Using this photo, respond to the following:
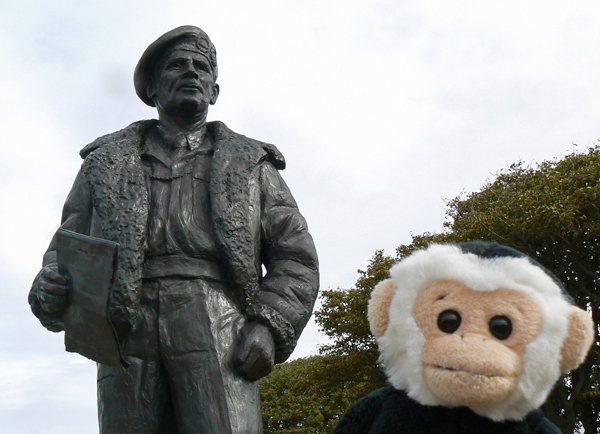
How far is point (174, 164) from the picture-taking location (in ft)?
14.0

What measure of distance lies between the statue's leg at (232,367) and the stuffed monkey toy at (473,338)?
45.8 inches

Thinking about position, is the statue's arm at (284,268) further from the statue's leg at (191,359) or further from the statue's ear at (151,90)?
the statue's ear at (151,90)

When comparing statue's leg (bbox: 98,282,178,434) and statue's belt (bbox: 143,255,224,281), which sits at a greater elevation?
statue's belt (bbox: 143,255,224,281)

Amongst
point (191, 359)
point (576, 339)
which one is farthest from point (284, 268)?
point (576, 339)

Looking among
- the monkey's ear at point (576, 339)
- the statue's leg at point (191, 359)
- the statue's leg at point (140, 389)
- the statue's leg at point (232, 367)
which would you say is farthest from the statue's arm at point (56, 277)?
the monkey's ear at point (576, 339)

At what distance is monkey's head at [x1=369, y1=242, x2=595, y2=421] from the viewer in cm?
233

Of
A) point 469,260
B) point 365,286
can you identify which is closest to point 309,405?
point 365,286

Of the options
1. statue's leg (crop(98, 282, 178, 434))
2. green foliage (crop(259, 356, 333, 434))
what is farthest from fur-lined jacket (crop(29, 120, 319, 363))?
green foliage (crop(259, 356, 333, 434))

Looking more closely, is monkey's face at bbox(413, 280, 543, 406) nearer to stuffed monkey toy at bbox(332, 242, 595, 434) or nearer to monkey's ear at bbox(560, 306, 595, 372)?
stuffed monkey toy at bbox(332, 242, 595, 434)

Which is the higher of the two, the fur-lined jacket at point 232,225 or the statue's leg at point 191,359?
the fur-lined jacket at point 232,225

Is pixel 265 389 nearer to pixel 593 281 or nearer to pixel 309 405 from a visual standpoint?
pixel 309 405

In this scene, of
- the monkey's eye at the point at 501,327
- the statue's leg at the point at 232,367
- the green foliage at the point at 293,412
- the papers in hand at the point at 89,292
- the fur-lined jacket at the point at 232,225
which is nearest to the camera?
the monkey's eye at the point at 501,327

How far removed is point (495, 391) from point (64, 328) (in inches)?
98.7

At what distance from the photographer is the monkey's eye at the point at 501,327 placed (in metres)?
2.43
